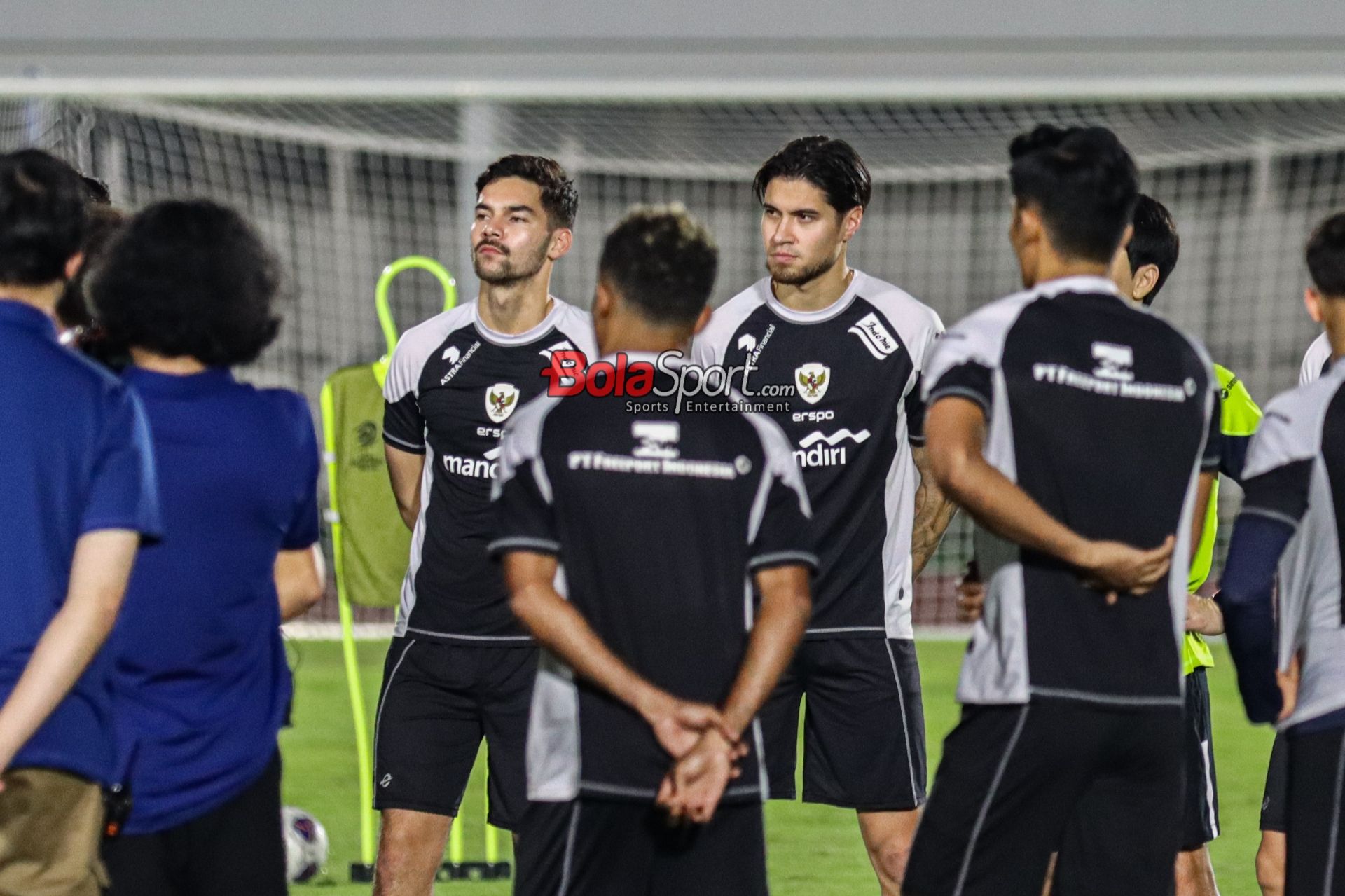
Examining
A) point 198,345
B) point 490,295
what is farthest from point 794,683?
point 198,345

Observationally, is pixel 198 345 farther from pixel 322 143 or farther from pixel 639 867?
pixel 322 143

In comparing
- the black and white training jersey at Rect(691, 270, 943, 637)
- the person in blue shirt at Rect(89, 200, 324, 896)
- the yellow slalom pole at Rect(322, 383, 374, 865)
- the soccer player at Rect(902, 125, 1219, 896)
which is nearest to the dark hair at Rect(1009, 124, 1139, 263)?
the soccer player at Rect(902, 125, 1219, 896)

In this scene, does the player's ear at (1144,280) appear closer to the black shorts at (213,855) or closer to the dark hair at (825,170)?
the dark hair at (825,170)

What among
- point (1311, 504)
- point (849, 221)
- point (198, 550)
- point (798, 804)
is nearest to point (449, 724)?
point (849, 221)

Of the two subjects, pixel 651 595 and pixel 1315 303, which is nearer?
pixel 651 595

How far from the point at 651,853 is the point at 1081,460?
111cm

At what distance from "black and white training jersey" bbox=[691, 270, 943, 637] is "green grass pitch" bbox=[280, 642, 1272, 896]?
4.90ft

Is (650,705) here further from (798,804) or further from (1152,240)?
(798,804)

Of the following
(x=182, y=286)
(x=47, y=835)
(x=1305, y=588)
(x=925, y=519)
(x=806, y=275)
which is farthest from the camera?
(x=925, y=519)

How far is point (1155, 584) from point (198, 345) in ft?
6.13

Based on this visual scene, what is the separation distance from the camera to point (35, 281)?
2996mm

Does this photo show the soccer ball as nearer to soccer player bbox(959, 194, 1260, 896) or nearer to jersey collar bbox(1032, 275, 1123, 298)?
soccer player bbox(959, 194, 1260, 896)

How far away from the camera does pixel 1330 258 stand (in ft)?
11.6

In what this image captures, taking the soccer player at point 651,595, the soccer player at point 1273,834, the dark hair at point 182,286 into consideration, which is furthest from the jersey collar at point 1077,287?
the dark hair at point 182,286
